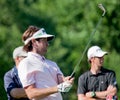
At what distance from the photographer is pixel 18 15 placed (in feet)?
146

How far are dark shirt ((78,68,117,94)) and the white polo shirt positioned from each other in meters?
3.07

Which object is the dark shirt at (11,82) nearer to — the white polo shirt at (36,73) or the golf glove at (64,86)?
the white polo shirt at (36,73)

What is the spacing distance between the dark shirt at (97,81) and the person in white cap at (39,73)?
9.77ft

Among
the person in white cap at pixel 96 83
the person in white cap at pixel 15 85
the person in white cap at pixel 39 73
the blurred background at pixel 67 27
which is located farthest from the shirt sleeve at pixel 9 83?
the blurred background at pixel 67 27

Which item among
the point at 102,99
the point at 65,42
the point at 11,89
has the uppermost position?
the point at 11,89

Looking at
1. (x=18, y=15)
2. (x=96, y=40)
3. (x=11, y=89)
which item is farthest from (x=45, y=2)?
(x=11, y=89)

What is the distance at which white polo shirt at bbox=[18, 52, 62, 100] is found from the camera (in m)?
8.84

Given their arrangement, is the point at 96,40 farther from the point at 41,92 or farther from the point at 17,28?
the point at 41,92

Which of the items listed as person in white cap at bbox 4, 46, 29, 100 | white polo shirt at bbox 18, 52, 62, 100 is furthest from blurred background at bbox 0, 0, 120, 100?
white polo shirt at bbox 18, 52, 62, 100

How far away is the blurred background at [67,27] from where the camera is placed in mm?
32200

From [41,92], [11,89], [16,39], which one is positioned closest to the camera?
[41,92]

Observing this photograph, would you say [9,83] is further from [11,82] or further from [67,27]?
[67,27]

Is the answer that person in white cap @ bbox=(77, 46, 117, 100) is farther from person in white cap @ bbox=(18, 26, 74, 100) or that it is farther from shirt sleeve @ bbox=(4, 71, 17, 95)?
person in white cap @ bbox=(18, 26, 74, 100)

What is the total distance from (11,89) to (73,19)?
28072 millimetres
